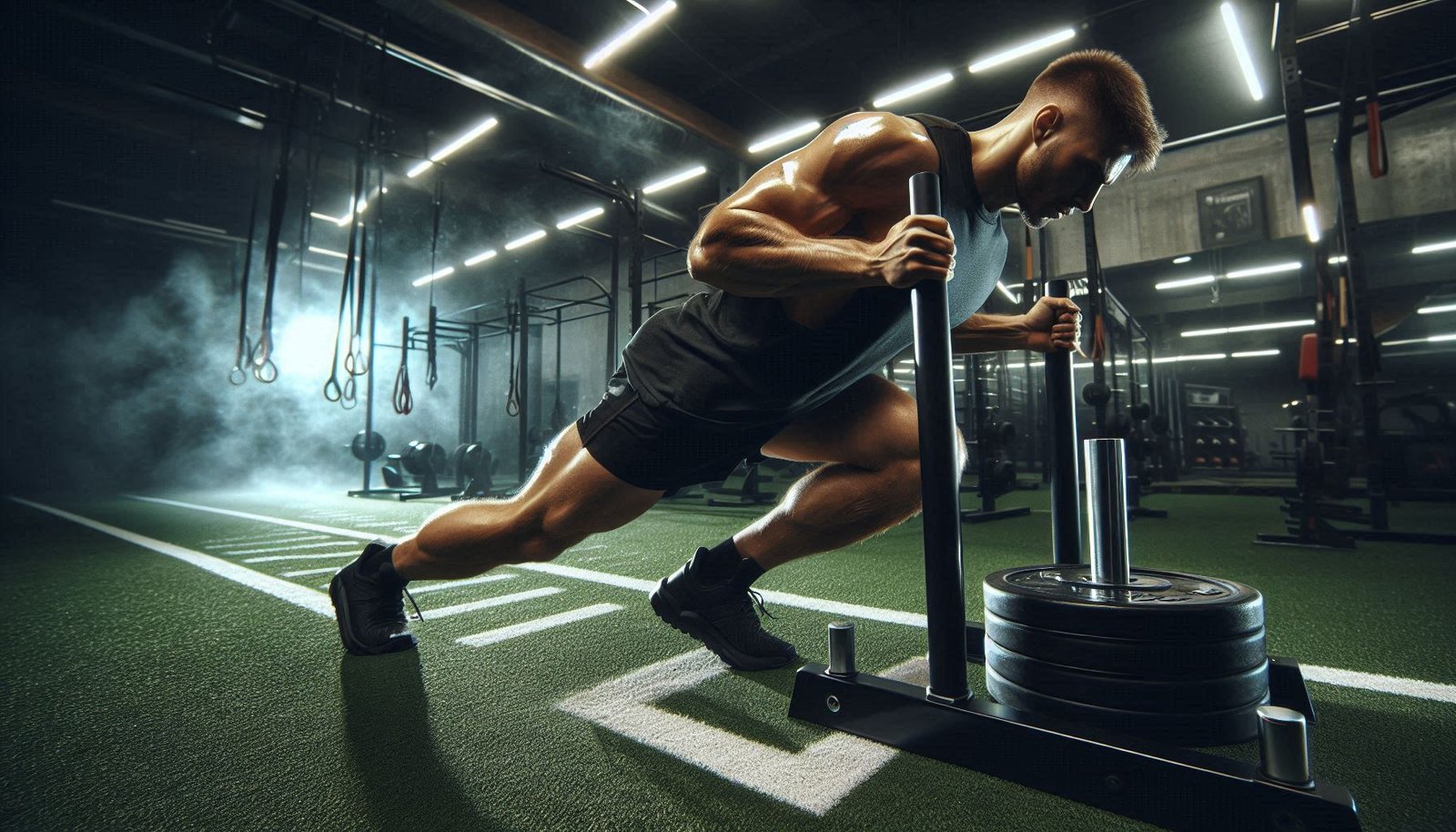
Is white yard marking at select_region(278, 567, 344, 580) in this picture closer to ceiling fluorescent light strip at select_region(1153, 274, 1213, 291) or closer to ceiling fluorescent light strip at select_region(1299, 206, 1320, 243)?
ceiling fluorescent light strip at select_region(1299, 206, 1320, 243)

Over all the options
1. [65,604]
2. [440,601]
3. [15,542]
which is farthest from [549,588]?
[15,542]

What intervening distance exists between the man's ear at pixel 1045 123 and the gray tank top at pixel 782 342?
0.11 m

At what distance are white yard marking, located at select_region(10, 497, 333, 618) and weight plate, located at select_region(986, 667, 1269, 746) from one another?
74.9 inches

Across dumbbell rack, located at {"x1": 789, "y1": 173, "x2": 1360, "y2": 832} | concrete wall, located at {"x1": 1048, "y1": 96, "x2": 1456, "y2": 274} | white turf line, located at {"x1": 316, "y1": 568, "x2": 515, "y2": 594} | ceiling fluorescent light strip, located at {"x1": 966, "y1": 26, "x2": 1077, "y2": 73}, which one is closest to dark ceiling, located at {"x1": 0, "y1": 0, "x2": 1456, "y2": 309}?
ceiling fluorescent light strip, located at {"x1": 966, "y1": 26, "x2": 1077, "y2": 73}

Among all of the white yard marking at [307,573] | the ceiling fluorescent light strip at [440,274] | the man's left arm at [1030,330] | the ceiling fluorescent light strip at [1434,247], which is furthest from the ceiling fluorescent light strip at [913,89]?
the ceiling fluorescent light strip at [440,274]

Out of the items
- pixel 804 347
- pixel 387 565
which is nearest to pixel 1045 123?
pixel 804 347

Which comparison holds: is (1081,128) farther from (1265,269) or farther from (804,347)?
(1265,269)

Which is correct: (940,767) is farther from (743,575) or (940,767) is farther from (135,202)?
(135,202)

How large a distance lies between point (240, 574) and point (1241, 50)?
8577 mm

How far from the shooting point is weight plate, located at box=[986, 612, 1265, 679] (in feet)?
2.81

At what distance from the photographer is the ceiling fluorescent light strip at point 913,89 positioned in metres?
6.05

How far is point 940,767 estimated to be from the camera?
2.95 ft

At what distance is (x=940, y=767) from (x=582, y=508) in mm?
748

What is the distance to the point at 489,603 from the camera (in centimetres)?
197
